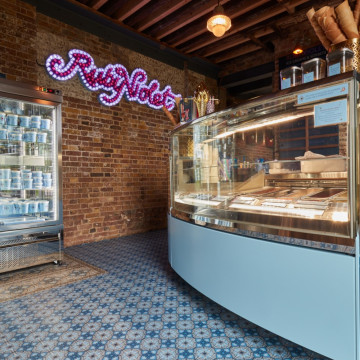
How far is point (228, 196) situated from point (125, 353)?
132cm

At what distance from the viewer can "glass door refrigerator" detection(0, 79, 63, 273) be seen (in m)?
3.26

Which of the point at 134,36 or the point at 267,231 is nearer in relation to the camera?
the point at 267,231

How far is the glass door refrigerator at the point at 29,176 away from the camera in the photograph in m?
3.26

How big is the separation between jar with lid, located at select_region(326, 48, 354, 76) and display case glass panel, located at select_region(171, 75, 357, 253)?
0.16 meters

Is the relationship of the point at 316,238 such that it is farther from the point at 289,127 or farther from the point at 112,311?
the point at 112,311

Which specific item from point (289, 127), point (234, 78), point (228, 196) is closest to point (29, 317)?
point (228, 196)

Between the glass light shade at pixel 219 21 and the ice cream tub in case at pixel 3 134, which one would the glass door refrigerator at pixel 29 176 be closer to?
the ice cream tub in case at pixel 3 134

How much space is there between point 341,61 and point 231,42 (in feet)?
16.4

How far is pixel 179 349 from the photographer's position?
1794 mm

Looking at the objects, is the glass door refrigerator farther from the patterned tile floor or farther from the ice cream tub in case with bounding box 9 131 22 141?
the patterned tile floor

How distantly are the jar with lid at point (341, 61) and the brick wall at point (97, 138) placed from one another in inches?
153

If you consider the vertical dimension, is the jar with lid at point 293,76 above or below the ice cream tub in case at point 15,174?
above

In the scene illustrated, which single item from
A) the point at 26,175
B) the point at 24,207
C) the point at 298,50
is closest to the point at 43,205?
the point at 24,207

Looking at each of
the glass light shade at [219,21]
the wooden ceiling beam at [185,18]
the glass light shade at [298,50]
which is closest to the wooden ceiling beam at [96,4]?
the wooden ceiling beam at [185,18]
